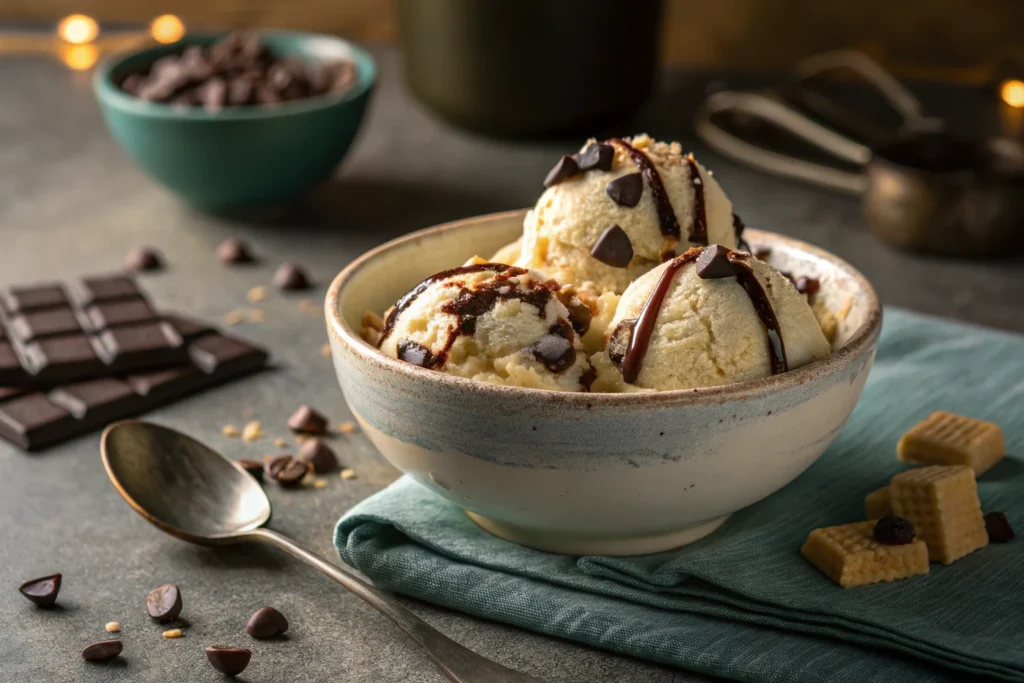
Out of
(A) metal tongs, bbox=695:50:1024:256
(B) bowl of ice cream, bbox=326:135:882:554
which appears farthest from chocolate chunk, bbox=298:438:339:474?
(A) metal tongs, bbox=695:50:1024:256

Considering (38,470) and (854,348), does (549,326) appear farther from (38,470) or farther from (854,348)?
(38,470)

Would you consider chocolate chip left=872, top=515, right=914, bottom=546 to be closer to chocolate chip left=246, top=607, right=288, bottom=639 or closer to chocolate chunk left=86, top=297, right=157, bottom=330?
chocolate chip left=246, top=607, right=288, bottom=639

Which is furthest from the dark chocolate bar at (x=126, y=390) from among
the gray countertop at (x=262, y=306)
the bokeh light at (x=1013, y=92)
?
the bokeh light at (x=1013, y=92)

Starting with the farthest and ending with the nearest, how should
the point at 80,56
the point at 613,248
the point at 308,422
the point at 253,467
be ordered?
the point at 80,56
the point at 308,422
the point at 253,467
the point at 613,248

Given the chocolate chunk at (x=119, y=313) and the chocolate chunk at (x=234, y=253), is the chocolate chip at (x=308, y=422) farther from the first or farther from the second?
the chocolate chunk at (x=234, y=253)

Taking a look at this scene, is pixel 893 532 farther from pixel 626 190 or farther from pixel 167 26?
pixel 167 26

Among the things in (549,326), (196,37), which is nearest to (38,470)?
(549,326)

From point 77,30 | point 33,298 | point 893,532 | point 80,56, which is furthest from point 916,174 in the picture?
point 77,30
